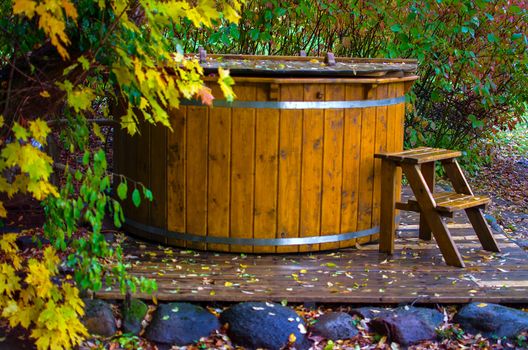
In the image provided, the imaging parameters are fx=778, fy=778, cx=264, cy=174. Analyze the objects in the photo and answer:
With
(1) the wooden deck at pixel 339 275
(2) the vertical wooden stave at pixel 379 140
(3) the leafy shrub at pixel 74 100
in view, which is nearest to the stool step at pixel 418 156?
(2) the vertical wooden stave at pixel 379 140

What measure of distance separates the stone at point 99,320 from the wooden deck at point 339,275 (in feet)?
0.54

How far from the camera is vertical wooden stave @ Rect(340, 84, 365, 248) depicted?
5344 mm

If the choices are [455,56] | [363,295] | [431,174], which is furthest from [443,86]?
[363,295]

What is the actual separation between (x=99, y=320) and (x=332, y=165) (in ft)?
6.55

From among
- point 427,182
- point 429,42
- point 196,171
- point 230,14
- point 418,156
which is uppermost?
point 429,42

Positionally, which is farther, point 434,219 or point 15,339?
point 434,219

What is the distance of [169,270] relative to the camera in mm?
4941

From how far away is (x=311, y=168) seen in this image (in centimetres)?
530

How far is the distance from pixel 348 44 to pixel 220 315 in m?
4.91

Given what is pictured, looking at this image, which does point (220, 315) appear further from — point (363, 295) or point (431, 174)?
point (431, 174)

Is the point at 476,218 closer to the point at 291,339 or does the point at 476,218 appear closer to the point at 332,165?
the point at 332,165

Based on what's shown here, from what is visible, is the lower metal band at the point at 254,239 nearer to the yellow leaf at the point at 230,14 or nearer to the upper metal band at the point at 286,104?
the upper metal band at the point at 286,104

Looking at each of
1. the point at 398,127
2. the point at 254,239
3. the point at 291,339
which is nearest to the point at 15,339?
the point at 291,339

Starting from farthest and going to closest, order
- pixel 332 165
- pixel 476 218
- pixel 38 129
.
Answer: pixel 476 218 < pixel 332 165 < pixel 38 129
